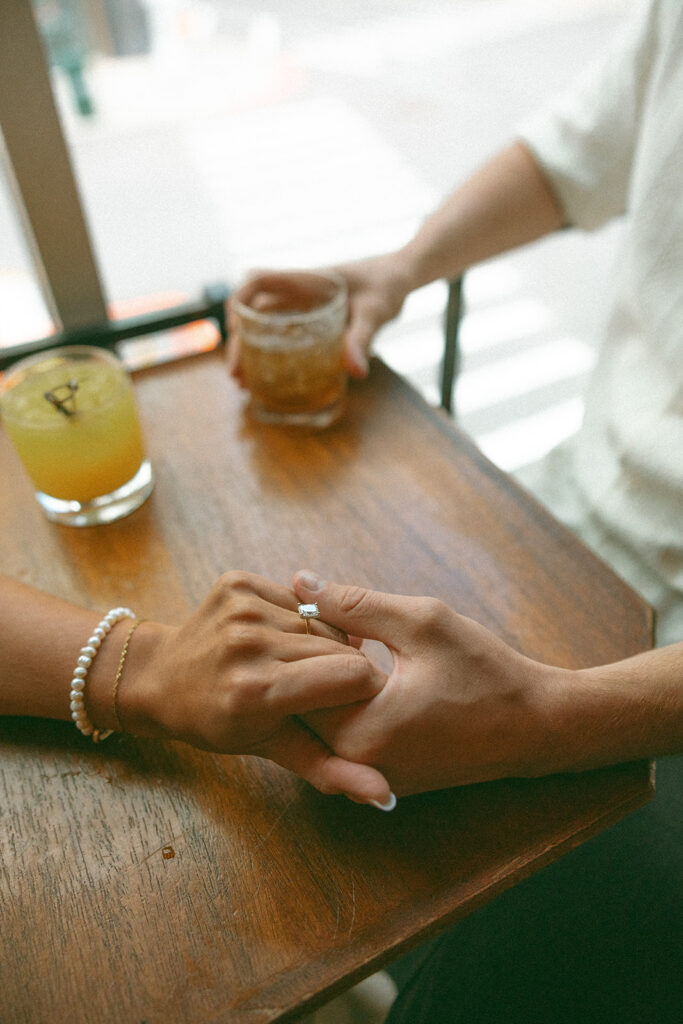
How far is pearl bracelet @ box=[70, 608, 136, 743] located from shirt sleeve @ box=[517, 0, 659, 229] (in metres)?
0.83

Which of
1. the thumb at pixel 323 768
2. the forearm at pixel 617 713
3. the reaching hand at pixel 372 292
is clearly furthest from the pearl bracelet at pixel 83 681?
the reaching hand at pixel 372 292

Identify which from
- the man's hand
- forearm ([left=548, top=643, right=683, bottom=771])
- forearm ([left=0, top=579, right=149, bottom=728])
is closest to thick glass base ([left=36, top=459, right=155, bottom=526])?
forearm ([left=0, top=579, right=149, bottom=728])

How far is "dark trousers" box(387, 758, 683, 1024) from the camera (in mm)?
612

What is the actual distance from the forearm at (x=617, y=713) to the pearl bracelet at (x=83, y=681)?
354 millimetres

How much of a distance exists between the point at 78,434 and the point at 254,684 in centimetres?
33

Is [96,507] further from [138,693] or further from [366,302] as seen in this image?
[366,302]

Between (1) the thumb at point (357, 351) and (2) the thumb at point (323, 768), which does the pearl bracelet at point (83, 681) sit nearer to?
(2) the thumb at point (323, 768)

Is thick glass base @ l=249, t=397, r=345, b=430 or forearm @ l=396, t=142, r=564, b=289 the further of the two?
forearm @ l=396, t=142, r=564, b=289

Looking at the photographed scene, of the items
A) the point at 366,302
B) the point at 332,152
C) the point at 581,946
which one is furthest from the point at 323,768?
the point at 332,152

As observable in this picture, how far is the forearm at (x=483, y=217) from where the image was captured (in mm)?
967

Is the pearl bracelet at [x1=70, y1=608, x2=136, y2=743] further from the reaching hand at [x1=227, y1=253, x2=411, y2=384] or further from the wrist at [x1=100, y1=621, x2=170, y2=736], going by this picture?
the reaching hand at [x1=227, y1=253, x2=411, y2=384]

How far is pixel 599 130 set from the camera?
897 millimetres

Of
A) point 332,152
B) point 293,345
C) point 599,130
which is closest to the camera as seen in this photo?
point 293,345

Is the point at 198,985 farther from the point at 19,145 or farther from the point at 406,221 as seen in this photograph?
the point at 406,221
